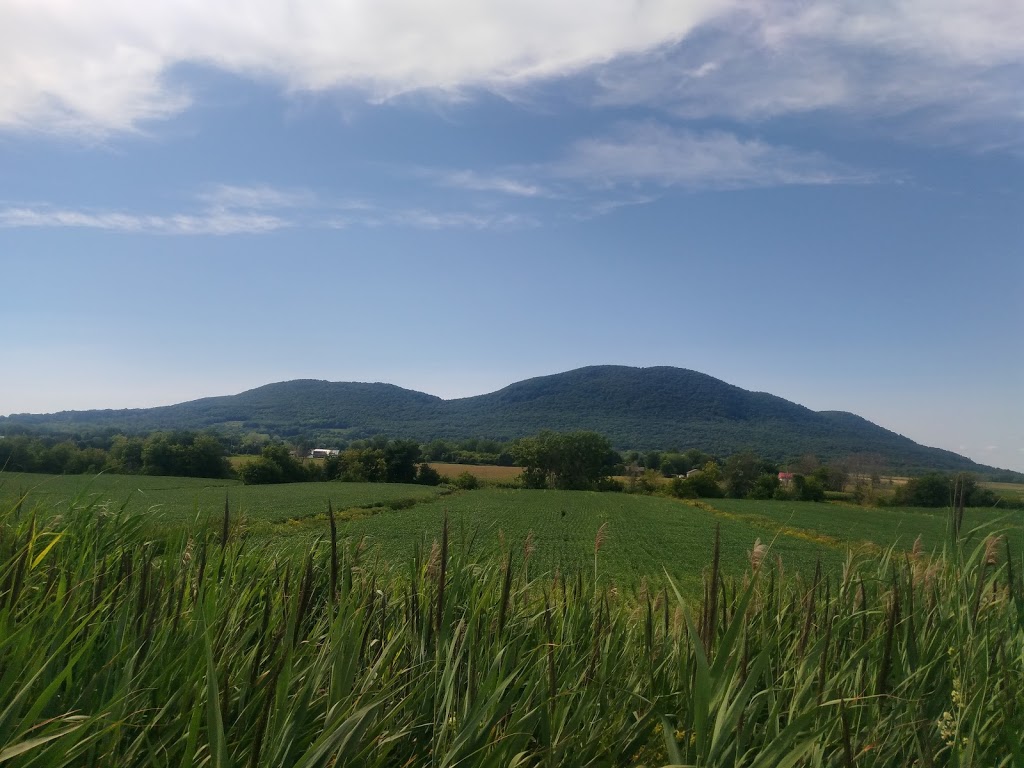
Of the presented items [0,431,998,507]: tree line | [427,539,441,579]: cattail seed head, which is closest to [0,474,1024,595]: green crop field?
[0,431,998,507]: tree line

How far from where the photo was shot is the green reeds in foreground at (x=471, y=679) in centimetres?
165

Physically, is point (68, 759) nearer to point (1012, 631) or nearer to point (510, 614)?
point (510, 614)

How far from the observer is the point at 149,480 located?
174ft

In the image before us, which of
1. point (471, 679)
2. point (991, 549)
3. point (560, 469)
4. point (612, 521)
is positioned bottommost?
point (612, 521)

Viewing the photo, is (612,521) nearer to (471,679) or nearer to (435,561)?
(435,561)

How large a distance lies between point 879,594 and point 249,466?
75.0 meters

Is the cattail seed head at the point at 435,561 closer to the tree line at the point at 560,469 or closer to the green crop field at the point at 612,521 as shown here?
the green crop field at the point at 612,521

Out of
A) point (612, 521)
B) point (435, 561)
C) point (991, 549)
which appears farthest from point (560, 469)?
point (435, 561)

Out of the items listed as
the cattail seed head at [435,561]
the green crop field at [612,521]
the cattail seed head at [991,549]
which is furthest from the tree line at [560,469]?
the cattail seed head at [991,549]

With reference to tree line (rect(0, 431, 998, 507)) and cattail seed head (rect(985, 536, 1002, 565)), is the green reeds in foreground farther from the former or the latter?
tree line (rect(0, 431, 998, 507))

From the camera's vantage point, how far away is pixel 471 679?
2131 millimetres

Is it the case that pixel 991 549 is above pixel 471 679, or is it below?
above

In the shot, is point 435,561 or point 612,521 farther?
point 612,521

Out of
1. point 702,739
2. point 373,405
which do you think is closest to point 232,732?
point 702,739
